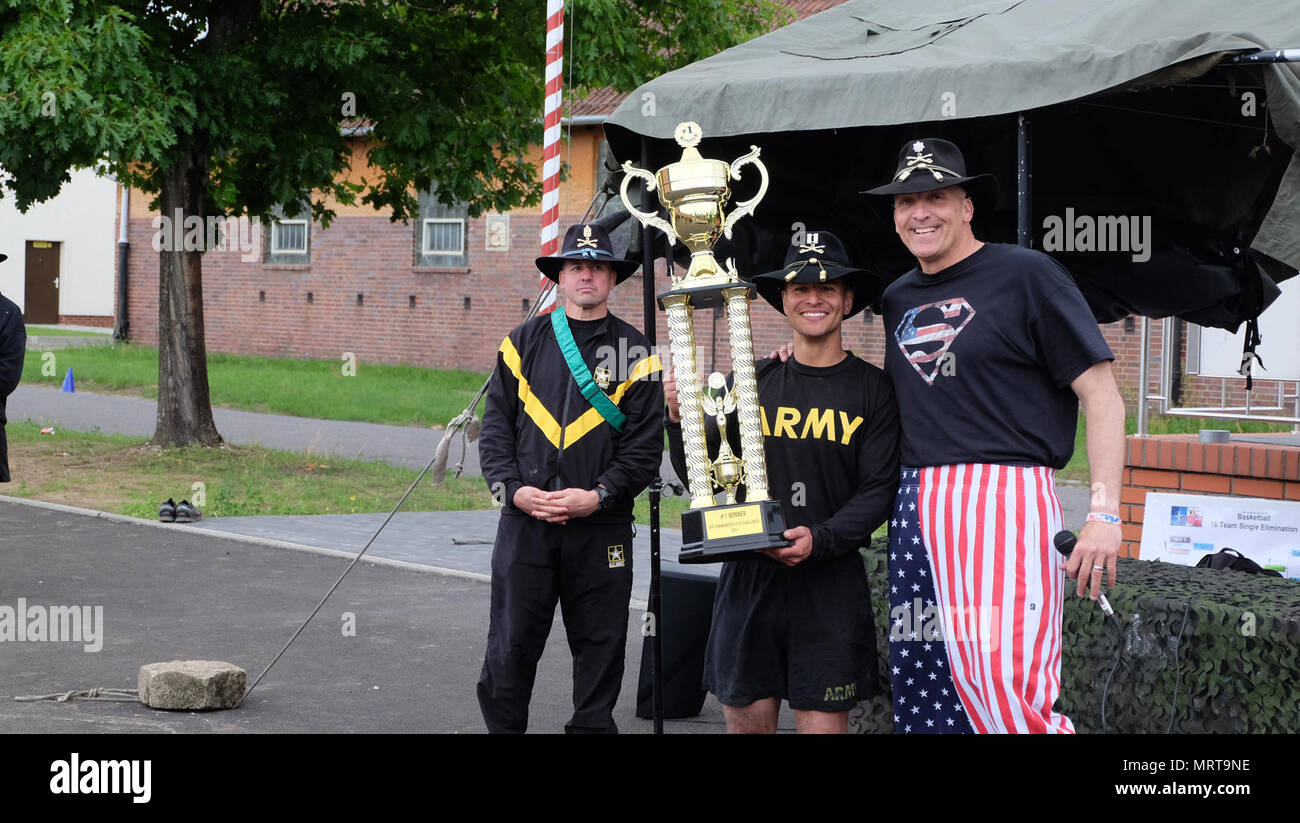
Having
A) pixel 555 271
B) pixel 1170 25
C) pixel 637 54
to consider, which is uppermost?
pixel 637 54

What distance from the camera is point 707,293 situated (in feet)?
15.4

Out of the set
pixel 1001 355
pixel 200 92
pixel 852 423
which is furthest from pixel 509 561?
pixel 200 92

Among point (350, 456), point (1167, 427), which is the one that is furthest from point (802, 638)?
point (350, 456)

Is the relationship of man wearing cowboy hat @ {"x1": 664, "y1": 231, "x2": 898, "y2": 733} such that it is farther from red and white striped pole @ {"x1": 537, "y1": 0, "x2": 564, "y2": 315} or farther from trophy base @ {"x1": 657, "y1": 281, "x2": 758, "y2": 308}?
red and white striped pole @ {"x1": 537, "y1": 0, "x2": 564, "y2": 315}

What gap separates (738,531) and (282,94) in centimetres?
1083

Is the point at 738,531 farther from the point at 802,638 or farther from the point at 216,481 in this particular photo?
the point at 216,481

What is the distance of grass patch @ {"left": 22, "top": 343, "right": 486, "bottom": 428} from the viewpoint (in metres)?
20.9

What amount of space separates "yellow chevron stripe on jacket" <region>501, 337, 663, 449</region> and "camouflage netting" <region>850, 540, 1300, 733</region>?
1831 millimetres

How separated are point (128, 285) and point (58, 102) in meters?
22.8

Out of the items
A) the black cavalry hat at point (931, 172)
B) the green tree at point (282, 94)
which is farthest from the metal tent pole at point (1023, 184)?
the green tree at point (282, 94)

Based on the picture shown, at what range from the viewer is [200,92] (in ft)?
44.7

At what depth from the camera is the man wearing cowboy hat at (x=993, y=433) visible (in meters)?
4.09

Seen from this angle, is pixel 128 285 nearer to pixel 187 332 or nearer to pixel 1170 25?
pixel 187 332

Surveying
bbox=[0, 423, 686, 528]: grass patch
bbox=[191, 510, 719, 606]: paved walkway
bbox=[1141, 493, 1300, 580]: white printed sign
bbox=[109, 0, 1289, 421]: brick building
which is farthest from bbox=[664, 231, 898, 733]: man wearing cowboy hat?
bbox=[109, 0, 1289, 421]: brick building
